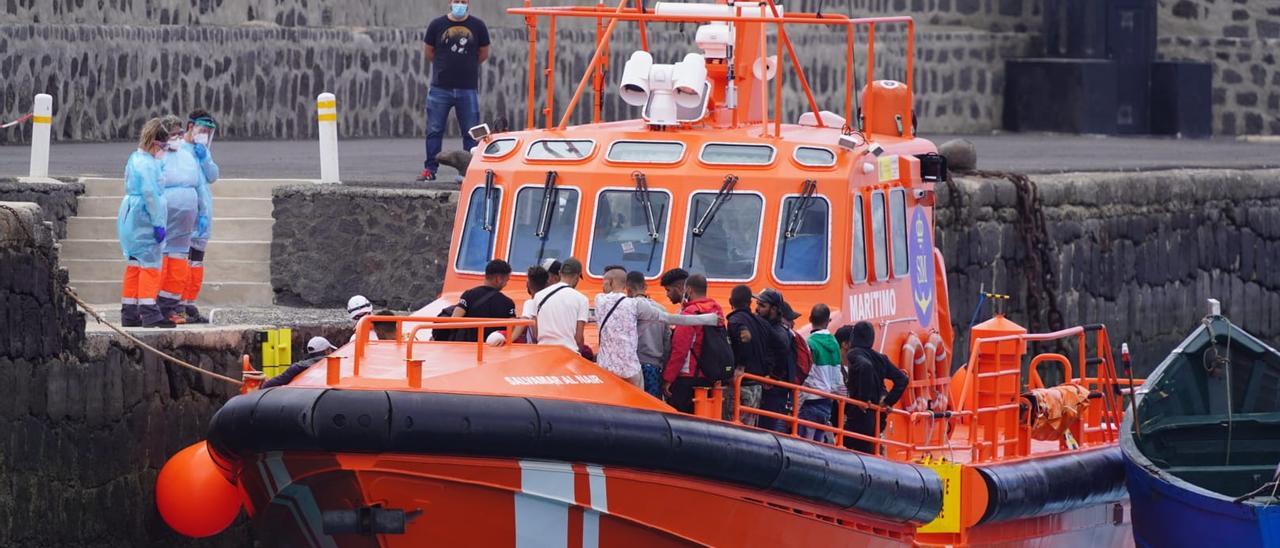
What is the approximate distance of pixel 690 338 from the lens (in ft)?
32.0

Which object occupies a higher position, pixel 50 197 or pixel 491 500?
pixel 50 197

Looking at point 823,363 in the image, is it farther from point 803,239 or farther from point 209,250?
point 209,250

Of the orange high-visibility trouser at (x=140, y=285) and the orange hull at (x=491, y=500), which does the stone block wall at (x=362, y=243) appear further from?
the orange hull at (x=491, y=500)

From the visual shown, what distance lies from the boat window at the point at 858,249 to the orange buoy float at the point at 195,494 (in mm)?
3047

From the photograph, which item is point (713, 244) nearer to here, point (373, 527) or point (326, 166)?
point (373, 527)

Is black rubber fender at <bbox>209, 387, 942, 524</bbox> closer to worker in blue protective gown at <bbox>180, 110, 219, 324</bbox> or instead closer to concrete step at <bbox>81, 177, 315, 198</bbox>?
worker in blue protective gown at <bbox>180, 110, 219, 324</bbox>

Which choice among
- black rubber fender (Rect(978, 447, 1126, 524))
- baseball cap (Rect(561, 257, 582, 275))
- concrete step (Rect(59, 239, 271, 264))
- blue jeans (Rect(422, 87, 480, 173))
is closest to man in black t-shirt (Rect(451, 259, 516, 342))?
baseball cap (Rect(561, 257, 582, 275))

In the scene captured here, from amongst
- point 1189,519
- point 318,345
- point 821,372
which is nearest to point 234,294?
point 318,345

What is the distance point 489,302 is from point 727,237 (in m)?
1.42

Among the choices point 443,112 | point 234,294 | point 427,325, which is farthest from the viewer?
point 443,112

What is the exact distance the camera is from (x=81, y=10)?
19.4 meters

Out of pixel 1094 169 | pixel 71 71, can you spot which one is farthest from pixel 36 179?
pixel 1094 169

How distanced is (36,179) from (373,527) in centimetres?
666

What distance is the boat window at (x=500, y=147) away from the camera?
11.5 meters
